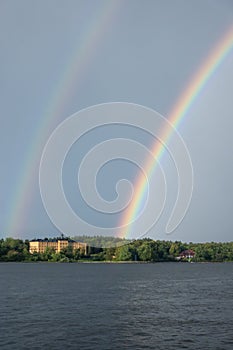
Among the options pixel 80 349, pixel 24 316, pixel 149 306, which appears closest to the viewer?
pixel 80 349

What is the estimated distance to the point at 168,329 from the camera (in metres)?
32.5

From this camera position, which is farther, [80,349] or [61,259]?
[61,259]

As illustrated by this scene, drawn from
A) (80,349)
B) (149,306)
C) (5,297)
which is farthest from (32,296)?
(80,349)

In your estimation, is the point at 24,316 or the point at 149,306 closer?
the point at 24,316

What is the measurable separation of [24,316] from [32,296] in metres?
17.2

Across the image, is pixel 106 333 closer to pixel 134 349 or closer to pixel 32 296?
pixel 134 349

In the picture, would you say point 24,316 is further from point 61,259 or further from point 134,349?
point 61,259

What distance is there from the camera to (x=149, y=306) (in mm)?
44875

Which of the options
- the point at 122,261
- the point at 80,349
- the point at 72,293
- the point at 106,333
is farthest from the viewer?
the point at 122,261

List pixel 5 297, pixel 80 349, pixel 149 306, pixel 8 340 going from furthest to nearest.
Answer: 1. pixel 5 297
2. pixel 149 306
3. pixel 8 340
4. pixel 80 349

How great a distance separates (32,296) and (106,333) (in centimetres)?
2493

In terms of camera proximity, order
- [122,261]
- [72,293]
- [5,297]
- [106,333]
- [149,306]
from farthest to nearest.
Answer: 1. [122,261]
2. [72,293]
3. [5,297]
4. [149,306]
5. [106,333]

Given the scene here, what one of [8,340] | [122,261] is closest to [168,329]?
[8,340]

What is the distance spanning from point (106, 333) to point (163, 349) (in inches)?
217
